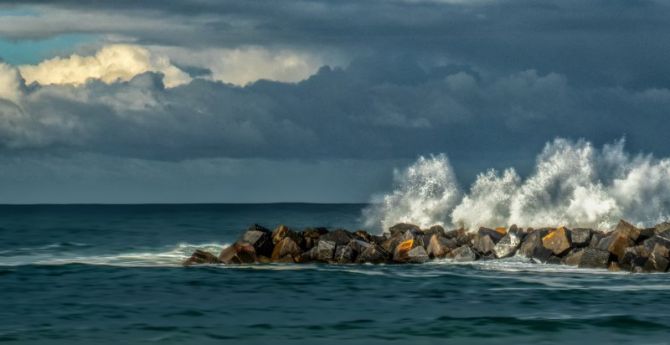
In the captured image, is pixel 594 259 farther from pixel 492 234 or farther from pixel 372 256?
pixel 372 256

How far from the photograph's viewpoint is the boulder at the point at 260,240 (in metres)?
48.5

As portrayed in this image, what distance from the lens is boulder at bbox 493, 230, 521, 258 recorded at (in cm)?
4906

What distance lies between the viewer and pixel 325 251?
48219 mm

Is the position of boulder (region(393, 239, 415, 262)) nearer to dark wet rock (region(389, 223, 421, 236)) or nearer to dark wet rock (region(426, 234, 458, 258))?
dark wet rock (region(426, 234, 458, 258))

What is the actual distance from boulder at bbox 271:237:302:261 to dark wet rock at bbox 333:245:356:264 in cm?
165

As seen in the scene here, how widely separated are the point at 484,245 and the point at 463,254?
1.35 metres

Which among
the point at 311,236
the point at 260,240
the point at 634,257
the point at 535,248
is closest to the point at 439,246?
the point at 535,248

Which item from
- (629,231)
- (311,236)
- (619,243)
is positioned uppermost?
(629,231)

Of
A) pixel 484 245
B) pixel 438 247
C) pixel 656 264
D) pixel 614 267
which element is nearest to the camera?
pixel 656 264

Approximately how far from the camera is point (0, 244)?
7488cm

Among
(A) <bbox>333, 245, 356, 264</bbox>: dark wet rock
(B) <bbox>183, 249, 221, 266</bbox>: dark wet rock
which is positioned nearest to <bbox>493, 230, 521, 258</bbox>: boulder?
(A) <bbox>333, 245, 356, 264</bbox>: dark wet rock

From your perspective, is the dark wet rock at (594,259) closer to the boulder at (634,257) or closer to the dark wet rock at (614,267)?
the dark wet rock at (614,267)

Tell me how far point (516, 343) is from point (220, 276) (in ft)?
56.9

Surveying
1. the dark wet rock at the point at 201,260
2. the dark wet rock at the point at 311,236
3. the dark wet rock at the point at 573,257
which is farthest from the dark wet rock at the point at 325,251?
the dark wet rock at the point at 573,257
